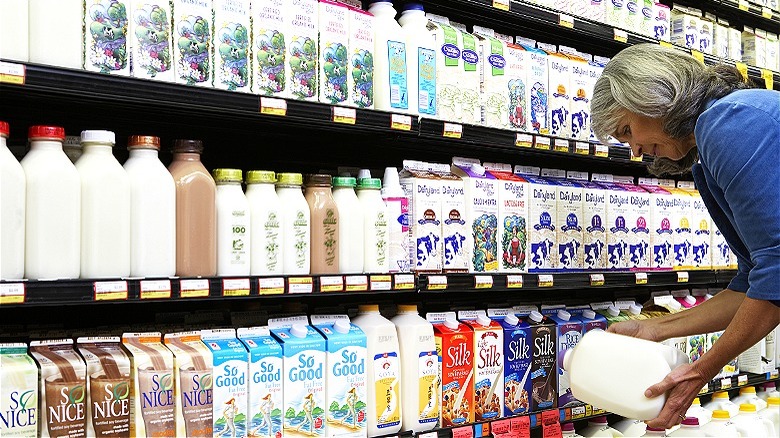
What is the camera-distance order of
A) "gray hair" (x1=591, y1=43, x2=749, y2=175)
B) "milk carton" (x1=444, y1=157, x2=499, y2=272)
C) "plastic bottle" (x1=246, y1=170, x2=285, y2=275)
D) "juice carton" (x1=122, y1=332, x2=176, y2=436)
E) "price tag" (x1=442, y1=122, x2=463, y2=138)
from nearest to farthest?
"juice carton" (x1=122, y1=332, x2=176, y2=436) < "gray hair" (x1=591, y1=43, x2=749, y2=175) < "plastic bottle" (x1=246, y1=170, x2=285, y2=275) < "price tag" (x1=442, y1=122, x2=463, y2=138) < "milk carton" (x1=444, y1=157, x2=499, y2=272)

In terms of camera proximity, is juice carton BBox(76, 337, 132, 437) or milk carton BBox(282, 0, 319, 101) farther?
milk carton BBox(282, 0, 319, 101)

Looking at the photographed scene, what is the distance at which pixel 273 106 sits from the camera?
6.82 ft

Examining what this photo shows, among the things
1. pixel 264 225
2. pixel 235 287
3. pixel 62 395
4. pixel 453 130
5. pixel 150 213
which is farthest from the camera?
pixel 453 130

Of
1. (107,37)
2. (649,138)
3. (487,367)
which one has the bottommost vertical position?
(487,367)

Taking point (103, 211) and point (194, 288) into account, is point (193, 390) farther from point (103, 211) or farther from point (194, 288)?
point (103, 211)

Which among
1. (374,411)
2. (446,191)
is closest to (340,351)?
(374,411)

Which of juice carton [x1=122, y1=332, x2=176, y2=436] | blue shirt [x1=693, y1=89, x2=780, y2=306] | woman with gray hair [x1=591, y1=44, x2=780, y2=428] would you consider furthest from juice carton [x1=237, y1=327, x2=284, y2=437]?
blue shirt [x1=693, y1=89, x2=780, y2=306]

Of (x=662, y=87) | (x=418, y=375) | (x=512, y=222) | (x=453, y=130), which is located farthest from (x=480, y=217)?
(x=662, y=87)

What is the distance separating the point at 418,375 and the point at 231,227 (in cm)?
78

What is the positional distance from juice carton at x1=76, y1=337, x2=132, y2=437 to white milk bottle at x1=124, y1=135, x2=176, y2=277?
8.9 inches

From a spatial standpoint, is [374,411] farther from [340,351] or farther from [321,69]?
[321,69]

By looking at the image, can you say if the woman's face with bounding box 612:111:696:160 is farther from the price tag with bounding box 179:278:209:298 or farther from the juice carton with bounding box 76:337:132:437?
the juice carton with bounding box 76:337:132:437

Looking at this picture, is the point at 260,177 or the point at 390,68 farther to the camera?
the point at 390,68

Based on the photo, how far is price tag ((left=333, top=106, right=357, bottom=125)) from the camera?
2203mm
